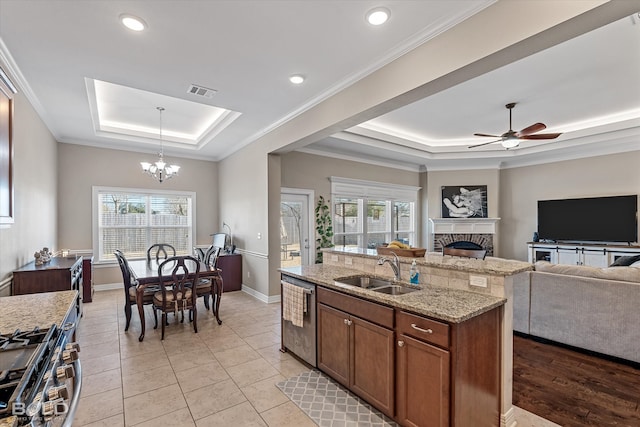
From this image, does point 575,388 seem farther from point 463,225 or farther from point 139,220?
point 139,220

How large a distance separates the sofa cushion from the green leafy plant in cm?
359

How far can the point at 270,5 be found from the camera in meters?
2.24

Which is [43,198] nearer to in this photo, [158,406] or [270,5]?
[158,406]

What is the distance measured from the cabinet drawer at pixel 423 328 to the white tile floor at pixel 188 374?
1.02 m

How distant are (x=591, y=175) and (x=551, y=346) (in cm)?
486

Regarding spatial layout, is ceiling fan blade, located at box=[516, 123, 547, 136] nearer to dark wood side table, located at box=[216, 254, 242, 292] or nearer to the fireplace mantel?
the fireplace mantel

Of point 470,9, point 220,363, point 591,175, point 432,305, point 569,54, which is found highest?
point 569,54

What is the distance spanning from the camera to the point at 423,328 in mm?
1945

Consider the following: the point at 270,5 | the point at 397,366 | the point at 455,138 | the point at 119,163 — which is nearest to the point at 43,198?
the point at 119,163

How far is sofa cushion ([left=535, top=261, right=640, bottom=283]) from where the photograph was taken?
3053 mm

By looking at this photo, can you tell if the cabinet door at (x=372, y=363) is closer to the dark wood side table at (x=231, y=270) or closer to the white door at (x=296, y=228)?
the white door at (x=296, y=228)

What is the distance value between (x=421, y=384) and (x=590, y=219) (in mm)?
6641

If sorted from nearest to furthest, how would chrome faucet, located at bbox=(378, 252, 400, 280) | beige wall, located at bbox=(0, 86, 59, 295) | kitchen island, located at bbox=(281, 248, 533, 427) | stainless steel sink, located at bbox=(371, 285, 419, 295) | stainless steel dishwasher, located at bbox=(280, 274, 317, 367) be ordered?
Answer: kitchen island, located at bbox=(281, 248, 533, 427) < stainless steel sink, located at bbox=(371, 285, 419, 295) < chrome faucet, located at bbox=(378, 252, 400, 280) < stainless steel dishwasher, located at bbox=(280, 274, 317, 367) < beige wall, located at bbox=(0, 86, 59, 295)

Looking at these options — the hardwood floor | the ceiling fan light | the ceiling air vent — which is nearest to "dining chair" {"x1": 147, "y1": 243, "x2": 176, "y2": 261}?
the ceiling air vent
